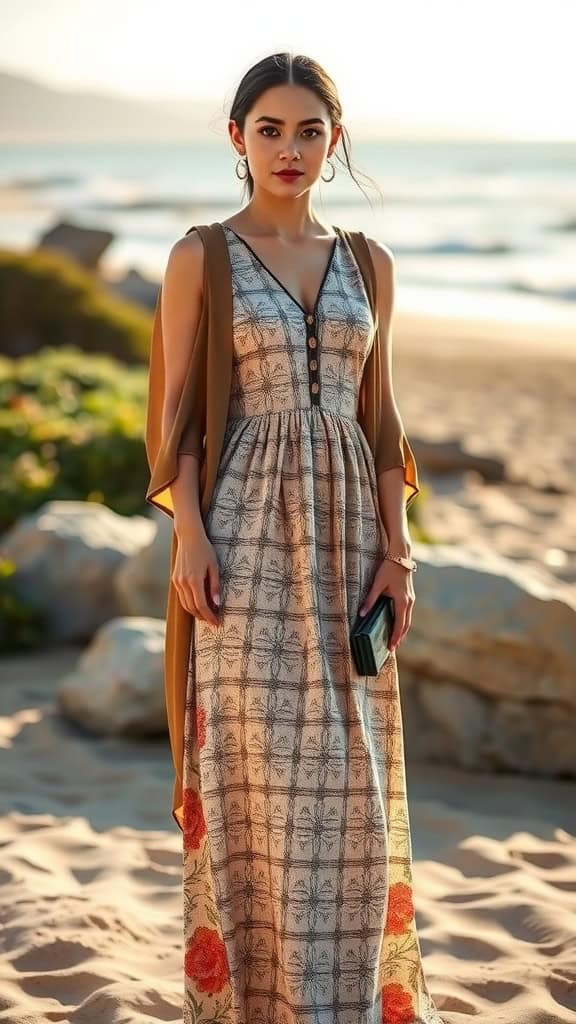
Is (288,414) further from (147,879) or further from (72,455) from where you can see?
(72,455)

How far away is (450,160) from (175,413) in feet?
209

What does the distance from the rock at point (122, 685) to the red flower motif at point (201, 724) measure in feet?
7.56

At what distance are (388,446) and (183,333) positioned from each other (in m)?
0.55

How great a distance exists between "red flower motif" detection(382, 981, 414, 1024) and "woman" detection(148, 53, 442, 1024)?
20cm

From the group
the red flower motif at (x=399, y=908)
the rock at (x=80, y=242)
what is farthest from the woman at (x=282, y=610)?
the rock at (x=80, y=242)

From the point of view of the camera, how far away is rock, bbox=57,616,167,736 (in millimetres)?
5176

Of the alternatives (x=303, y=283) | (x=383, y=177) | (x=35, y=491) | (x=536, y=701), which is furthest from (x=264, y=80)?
(x=383, y=177)

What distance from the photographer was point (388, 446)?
3045mm

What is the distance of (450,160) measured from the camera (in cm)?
6397

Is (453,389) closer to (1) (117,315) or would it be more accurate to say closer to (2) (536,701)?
(1) (117,315)

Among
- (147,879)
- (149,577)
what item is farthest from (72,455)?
(147,879)

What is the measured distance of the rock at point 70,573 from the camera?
639cm

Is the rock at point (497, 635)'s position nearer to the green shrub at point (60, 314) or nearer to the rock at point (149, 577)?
the rock at point (149, 577)

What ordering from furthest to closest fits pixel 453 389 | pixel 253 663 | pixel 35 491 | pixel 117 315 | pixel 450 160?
1. pixel 450 160
2. pixel 453 389
3. pixel 117 315
4. pixel 35 491
5. pixel 253 663
